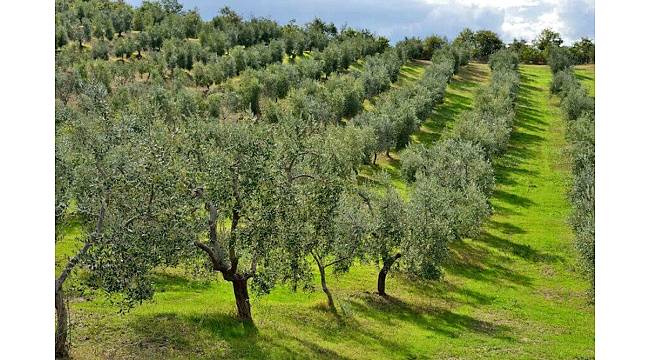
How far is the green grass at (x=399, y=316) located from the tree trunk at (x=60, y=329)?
112 cm

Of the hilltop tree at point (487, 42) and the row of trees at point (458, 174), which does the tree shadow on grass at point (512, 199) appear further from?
the hilltop tree at point (487, 42)

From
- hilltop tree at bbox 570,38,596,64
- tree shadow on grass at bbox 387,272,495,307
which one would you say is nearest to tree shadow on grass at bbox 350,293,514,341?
tree shadow on grass at bbox 387,272,495,307

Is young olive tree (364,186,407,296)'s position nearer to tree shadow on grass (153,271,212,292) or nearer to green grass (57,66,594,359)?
green grass (57,66,594,359)

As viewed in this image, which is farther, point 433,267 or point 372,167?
point 372,167

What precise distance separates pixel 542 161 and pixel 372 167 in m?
27.8

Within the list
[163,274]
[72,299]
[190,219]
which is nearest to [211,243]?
[190,219]

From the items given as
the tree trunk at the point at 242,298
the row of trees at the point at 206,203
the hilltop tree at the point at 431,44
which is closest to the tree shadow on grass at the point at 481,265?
the row of trees at the point at 206,203

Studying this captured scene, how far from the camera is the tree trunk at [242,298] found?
33.8 metres

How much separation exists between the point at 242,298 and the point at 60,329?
10.6 meters

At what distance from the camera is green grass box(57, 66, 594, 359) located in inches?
1225

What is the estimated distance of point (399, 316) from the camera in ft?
138

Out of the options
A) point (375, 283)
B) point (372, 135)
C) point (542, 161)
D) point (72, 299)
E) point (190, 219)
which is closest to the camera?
point (190, 219)
